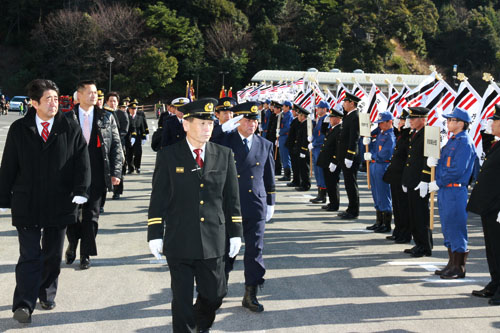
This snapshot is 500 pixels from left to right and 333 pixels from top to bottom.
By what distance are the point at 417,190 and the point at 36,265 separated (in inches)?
207

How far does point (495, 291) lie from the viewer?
6590mm

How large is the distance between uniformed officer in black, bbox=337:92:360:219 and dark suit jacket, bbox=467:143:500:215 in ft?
15.4

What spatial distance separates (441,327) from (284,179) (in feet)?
39.3

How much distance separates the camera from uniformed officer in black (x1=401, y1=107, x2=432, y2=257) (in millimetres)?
8531

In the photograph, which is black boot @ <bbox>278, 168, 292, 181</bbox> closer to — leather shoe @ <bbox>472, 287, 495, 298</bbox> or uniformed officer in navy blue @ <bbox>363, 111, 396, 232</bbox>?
uniformed officer in navy blue @ <bbox>363, 111, 396, 232</bbox>

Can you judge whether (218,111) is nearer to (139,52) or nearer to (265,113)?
(265,113)

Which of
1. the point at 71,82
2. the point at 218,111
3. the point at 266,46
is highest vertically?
the point at 266,46

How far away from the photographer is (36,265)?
5555mm

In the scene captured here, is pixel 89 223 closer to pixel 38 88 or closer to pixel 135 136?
pixel 38 88

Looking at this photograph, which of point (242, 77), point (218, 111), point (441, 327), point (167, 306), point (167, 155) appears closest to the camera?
point (167, 155)

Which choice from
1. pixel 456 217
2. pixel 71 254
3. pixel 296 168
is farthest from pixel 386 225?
pixel 296 168

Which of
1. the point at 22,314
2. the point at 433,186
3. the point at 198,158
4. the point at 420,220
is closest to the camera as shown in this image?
the point at 198,158

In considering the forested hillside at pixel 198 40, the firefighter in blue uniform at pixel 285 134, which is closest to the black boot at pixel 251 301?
the firefighter in blue uniform at pixel 285 134

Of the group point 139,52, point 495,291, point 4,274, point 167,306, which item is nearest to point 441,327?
point 495,291
